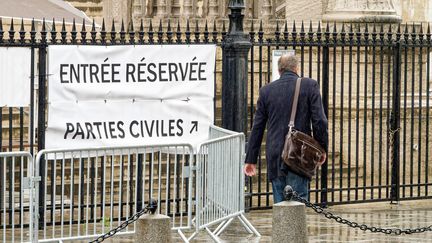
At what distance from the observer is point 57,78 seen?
1609 cm

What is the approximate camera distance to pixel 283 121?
14.2 m

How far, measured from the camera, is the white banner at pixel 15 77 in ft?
51.8

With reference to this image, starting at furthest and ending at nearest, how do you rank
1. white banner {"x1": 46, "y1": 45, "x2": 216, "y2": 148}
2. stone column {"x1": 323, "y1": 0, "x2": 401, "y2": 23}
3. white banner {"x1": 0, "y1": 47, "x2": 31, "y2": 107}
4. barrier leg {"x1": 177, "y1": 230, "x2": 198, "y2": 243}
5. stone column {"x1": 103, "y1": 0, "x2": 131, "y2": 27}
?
stone column {"x1": 103, "y1": 0, "x2": 131, "y2": 27} → stone column {"x1": 323, "y1": 0, "x2": 401, "y2": 23} → white banner {"x1": 46, "y1": 45, "x2": 216, "y2": 148} → white banner {"x1": 0, "y1": 47, "x2": 31, "y2": 107} → barrier leg {"x1": 177, "y1": 230, "x2": 198, "y2": 243}

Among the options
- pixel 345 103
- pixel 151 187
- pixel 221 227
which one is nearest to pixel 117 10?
pixel 345 103

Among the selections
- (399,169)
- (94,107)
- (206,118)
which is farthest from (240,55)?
(399,169)

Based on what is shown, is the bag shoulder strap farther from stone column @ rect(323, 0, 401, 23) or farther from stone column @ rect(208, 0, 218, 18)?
stone column @ rect(208, 0, 218, 18)

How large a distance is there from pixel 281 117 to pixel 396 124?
496cm

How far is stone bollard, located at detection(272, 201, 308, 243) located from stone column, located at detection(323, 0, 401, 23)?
939 centimetres

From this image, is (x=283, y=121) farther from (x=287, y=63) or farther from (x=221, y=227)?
(x=221, y=227)

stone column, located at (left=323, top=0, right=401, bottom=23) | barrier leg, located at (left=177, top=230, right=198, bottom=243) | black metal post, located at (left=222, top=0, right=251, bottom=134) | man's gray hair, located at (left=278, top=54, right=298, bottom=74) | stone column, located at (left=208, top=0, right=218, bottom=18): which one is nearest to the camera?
barrier leg, located at (left=177, top=230, right=198, bottom=243)

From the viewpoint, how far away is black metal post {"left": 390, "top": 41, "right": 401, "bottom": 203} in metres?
18.8

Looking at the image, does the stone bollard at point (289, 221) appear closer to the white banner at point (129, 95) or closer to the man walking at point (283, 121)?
the man walking at point (283, 121)

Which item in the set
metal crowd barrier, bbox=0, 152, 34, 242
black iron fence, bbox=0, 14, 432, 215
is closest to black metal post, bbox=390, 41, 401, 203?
black iron fence, bbox=0, 14, 432, 215

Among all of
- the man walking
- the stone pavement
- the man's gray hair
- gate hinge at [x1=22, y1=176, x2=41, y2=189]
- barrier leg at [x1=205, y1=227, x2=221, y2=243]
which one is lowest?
the stone pavement
